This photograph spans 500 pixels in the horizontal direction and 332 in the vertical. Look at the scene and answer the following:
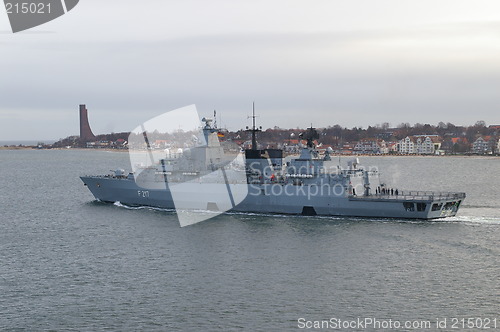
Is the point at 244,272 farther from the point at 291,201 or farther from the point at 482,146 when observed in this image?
the point at 482,146

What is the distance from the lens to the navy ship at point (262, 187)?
3853 cm

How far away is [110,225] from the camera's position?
37375mm

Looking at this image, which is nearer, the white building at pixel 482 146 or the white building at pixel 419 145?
the white building at pixel 482 146

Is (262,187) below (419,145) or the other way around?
below

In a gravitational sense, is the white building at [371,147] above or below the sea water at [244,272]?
above

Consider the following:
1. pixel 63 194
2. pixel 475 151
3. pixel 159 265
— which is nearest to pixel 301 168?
pixel 159 265

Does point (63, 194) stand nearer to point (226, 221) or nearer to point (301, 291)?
point (226, 221)

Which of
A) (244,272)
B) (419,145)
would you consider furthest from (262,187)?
(419,145)

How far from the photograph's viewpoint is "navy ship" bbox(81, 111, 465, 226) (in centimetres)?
3853

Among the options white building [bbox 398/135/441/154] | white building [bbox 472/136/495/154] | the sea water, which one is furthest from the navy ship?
white building [bbox 472/136/495/154]

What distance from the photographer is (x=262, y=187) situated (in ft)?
136

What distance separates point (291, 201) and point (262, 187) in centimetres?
240

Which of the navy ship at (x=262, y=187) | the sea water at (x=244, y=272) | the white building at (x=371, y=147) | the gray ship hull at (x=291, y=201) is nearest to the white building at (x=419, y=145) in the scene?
the white building at (x=371, y=147)

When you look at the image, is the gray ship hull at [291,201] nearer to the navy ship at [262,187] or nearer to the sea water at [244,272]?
the navy ship at [262,187]
